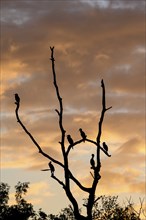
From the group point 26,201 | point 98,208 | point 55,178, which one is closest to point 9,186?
point 26,201

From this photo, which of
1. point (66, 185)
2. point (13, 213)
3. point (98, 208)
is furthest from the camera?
point (13, 213)

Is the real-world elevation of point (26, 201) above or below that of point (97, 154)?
above

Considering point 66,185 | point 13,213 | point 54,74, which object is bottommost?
point 66,185

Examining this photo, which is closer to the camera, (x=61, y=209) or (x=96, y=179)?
(x=96, y=179)

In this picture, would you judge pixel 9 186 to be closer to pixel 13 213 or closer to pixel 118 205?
pixel 13 213

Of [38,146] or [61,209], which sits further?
[61,209]

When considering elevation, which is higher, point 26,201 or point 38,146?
point 26,201

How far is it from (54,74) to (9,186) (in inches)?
3682

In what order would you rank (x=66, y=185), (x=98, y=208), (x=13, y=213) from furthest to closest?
1. (x=13, y=213)
2. (x=98, y=208)
3. (x=66, y=185)

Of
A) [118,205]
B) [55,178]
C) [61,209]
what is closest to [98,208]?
[118,205]

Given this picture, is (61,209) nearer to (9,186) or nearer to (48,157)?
(9,186)

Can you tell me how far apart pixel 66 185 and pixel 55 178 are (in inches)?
32.3

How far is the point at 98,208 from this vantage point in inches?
3438

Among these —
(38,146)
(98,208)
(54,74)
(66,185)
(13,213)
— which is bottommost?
(66,185)
